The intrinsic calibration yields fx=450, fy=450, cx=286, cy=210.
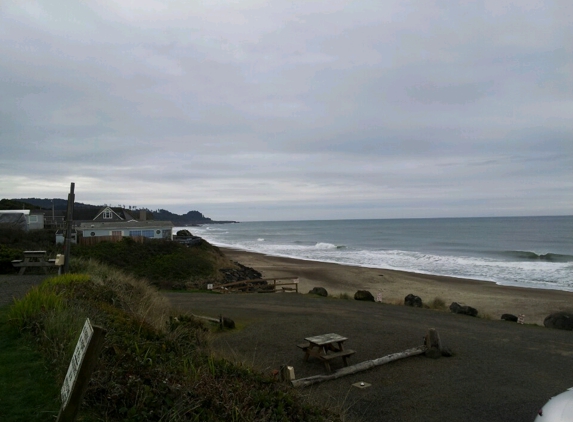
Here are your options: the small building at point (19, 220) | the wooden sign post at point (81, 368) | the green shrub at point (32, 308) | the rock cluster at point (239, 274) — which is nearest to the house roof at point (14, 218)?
the small building at point (19, 220)

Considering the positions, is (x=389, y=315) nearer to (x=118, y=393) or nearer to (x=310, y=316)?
(x=310, y=316)

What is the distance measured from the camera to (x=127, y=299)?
377 inches

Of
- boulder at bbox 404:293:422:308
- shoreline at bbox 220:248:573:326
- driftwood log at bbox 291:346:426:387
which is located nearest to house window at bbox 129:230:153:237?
shoreline at bbox 220:248:573:326

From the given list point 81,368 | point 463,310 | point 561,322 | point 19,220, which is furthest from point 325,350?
point 19,220

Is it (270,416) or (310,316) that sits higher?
(270,416)

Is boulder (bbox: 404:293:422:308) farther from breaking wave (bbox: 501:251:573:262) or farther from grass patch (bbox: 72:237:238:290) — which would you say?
breaking wave (bbox: 501:251:573:262)

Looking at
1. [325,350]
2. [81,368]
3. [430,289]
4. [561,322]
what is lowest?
[430,289]

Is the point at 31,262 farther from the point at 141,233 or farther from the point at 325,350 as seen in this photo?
the point at 141,233

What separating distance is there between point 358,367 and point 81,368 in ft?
21.9

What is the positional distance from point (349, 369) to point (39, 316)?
213 inches

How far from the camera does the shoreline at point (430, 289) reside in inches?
834

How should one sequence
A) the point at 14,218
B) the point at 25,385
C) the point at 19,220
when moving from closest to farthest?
the point at 25,385, the point at 19,220, the point at 14,218

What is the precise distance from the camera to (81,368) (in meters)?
2.90

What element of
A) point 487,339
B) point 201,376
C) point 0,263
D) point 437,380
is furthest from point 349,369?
point 0,263
